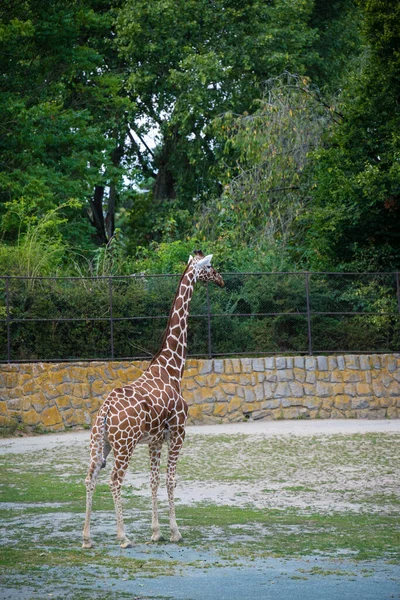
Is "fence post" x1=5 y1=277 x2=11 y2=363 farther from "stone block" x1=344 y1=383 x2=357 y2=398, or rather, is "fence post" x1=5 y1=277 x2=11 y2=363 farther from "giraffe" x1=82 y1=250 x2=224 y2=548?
"giraffe" x1=82 y1=250 x2=224 y2=548

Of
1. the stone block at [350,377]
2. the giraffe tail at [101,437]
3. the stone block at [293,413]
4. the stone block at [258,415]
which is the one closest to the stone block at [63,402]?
the stone block at [258,415]

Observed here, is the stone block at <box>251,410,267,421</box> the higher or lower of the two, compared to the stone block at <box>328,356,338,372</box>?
lower

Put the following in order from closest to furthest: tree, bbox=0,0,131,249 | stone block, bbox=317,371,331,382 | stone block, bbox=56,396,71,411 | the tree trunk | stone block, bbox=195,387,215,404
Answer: stone block, bbox=56,396,71,411
stone block, bbox=195,387,215,404
stone block, bbox=317,371,331,382
tree, bbox=0,0,131,249
the tree trunk

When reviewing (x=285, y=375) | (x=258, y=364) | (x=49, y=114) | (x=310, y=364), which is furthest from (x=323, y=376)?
(x=49, y=114)

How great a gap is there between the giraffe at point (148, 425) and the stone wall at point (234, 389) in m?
9.95

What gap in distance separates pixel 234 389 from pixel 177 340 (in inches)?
418

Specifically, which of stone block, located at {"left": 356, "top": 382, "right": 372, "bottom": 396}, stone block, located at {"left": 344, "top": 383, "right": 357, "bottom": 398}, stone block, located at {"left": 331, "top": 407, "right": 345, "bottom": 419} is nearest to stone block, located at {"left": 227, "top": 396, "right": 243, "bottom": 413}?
stone block, located at {"left": 331, "top": 407, "right": 345, "bottom": 419}

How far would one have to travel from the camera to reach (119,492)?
362 inches

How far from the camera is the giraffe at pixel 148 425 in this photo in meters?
9.23

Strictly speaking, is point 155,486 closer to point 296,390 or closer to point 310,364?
A: point 296,390

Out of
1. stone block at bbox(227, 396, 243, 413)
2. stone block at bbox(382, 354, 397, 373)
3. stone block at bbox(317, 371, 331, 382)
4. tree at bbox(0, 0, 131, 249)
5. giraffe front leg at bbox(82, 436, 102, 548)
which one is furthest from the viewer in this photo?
tree at bbox(0, 0, 131, 249)

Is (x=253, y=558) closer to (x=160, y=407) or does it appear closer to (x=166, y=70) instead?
(x=160, y=407)

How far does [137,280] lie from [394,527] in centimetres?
1285

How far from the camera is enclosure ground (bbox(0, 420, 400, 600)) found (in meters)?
7.67
